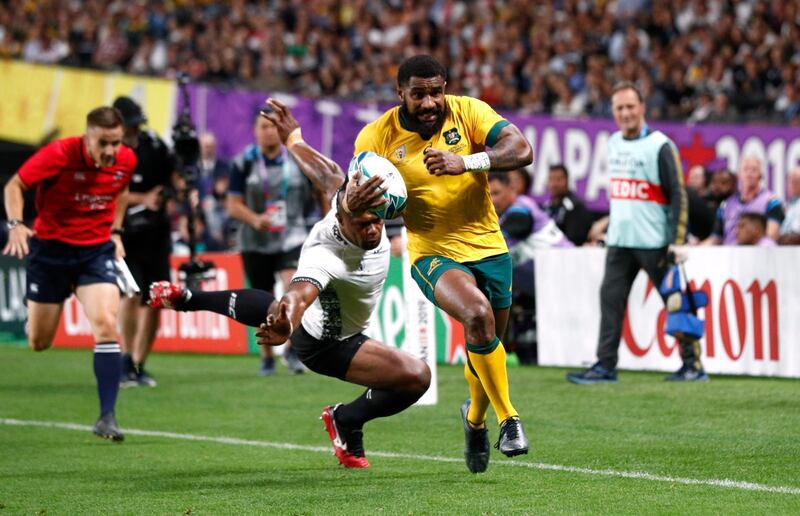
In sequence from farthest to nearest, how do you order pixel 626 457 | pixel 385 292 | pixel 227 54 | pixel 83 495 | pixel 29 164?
1. pixel 227 54
2. pixel 385 292
3. pixel 29 164
4. pixel 626 457
5. pixel 83 495

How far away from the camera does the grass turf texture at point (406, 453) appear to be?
21.9ft

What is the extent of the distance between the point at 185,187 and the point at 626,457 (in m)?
6.51

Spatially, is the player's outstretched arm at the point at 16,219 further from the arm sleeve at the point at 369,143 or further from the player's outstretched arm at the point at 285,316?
the player's outstretched arm at the point at 285,316

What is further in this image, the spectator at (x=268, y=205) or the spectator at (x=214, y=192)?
the spectator at (x=214, y=192)

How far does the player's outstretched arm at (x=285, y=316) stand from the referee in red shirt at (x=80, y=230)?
2744mm

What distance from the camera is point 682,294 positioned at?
1185 cm

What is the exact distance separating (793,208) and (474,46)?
9142 mm

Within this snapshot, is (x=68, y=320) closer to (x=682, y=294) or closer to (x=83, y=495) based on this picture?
(x=682, y=294)

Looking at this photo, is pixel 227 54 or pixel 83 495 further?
pixel 227 54

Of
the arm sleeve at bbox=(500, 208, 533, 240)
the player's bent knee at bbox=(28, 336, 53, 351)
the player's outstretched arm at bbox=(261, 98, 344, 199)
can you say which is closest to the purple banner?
the arm sleeve at bbox=(500, 208, 533, 240)

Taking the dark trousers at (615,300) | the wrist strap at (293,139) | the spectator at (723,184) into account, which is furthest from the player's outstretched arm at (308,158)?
the spectator at (723,184)

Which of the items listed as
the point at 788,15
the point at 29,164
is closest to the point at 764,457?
the point at 29,164

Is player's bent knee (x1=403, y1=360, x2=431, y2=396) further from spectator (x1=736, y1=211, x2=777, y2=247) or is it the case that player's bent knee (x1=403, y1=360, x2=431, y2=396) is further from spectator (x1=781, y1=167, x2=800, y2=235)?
spectator (x1=781, y1=167, x2=800, y2=235)

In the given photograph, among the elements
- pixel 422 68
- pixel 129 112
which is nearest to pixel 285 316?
pixel 422 68
